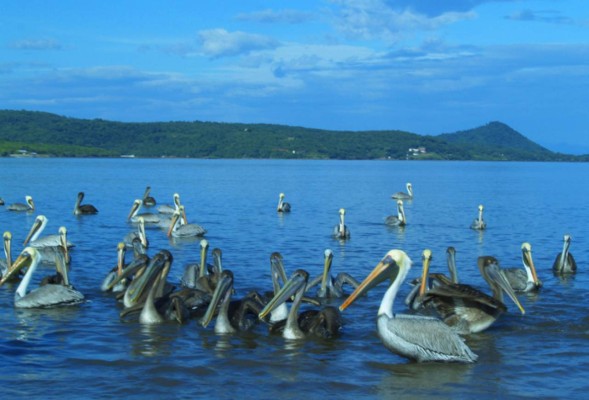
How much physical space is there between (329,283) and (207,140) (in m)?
146

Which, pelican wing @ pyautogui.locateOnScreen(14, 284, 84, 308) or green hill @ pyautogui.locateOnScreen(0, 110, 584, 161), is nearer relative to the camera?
pelican wing @ pyautogui.locateOnScreen(14, 284, 84, 308)

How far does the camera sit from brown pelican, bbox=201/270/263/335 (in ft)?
33.8

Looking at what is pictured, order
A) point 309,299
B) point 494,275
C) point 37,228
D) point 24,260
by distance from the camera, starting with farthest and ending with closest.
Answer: point 37,228 → point 24,260 → point 309,299 → point 494,275

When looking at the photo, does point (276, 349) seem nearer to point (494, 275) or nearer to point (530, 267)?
point (494, 275)

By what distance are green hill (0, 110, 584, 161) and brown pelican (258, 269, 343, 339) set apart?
126 metres

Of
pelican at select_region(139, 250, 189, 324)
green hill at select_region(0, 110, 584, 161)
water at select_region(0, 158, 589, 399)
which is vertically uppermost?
green hill at select_region(0, 110, 584, 161)

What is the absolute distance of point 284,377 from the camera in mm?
8656

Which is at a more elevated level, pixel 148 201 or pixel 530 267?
pixel 530 267

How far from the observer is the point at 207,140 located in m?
157

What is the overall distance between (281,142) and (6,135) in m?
48.4

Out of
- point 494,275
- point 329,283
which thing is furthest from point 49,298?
point 494,275

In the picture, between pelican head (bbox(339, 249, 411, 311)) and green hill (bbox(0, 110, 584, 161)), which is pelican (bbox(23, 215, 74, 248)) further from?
green hill (bbox(0, 110, 584, 161))

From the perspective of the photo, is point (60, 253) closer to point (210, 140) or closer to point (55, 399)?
point (55, 399)

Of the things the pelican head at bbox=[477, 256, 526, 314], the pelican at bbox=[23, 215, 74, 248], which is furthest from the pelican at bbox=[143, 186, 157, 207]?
the pelican head at bbox=[477, 256, 526, 314]
